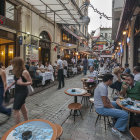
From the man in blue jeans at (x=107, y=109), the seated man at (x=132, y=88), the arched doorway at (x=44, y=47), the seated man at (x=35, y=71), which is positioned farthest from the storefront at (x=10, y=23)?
the seated man at (x=132, y=88)

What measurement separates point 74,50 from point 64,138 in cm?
2084

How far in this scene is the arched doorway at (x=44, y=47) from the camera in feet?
40.6

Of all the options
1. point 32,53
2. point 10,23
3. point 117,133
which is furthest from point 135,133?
point 32,53

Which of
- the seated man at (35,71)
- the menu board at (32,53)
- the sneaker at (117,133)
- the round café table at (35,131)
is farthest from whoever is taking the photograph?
the menu board at (32,53)

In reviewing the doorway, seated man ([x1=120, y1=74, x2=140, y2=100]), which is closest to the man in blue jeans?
seated man ([x1=120, y1=74, x2=140, y2=100])

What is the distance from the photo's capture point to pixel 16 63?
281cm

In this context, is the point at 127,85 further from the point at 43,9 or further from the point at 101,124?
the point at 43,9

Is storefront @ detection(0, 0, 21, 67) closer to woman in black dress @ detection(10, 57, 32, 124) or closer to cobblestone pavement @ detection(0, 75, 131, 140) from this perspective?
cobblestone pavement @ detection(0, 75, 131, 140)

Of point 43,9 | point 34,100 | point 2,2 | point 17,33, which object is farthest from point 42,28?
point 34,100

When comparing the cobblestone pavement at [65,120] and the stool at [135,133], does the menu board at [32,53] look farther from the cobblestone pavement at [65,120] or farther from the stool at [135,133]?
the stool at [135,133]

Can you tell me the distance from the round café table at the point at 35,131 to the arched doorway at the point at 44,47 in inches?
430

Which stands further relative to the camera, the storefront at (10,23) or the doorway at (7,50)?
the doorway at (7,50)

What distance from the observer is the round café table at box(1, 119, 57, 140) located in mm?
1780

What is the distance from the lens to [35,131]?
6.29 ft
